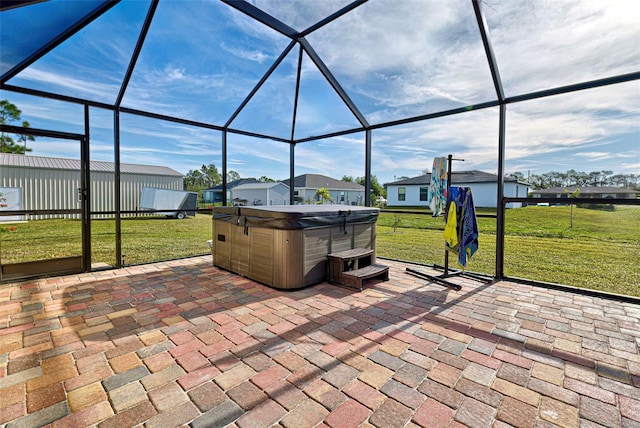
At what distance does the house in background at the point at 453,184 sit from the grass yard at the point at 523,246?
0.50 m

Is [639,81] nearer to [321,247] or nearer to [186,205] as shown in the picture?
[321,247]

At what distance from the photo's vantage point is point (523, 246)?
657 cm

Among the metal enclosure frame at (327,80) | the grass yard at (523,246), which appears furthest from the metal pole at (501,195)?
the grass yard at (523,246)

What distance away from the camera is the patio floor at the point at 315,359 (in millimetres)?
1577

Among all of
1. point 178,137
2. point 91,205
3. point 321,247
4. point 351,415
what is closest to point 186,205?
point 178,137

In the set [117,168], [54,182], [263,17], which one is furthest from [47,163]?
[263,17]

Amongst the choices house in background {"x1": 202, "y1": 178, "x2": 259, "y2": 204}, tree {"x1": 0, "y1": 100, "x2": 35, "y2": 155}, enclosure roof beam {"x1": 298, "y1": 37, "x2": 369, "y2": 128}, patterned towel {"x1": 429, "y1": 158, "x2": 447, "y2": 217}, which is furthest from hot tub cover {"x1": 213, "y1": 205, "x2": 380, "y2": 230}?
tree {"x1": 0, "y1": 100, "x2": 35, "y2": 155}

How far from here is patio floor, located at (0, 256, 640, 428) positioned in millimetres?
1577

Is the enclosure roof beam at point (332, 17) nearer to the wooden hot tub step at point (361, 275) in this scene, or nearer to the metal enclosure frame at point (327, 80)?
the metal enclosure frame at point (327, 80)

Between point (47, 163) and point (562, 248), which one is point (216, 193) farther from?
point (562, 248)

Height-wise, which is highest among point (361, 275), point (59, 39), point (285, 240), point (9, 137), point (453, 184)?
point (59, 39)

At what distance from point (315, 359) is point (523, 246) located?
20.6ft

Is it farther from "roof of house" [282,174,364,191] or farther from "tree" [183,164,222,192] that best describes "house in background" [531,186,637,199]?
"roof of house" [282,174,364,191]

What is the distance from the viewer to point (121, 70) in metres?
3.96
